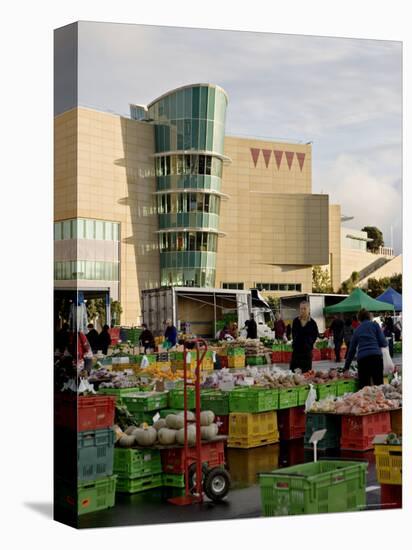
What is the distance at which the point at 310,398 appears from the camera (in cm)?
1394

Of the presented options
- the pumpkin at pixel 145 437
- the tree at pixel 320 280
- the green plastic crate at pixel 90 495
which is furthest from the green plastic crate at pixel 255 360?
the green plastic crate at pixel 90 495

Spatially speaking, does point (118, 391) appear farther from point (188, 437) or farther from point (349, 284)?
point (349, 284)

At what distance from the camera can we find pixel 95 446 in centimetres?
1155

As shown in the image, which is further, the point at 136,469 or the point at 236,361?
the point at 236,361

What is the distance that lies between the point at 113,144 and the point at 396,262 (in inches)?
158

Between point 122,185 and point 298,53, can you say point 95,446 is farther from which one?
point 298,53

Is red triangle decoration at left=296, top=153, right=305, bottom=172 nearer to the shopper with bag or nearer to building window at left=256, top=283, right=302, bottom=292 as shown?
building window at left=256, top=283, right=302, bottom=292

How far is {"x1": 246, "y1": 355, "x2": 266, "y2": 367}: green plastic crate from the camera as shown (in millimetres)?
13438

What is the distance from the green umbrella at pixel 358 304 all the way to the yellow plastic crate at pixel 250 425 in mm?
1610

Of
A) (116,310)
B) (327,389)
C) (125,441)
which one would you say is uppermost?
(116,310)

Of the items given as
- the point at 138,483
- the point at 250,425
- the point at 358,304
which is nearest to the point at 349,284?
the point at 358,304

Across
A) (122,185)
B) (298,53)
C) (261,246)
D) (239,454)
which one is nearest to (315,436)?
(239,454)

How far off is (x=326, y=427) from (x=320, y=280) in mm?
1846

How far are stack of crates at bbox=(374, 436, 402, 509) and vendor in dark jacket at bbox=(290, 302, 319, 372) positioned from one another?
1.51m
